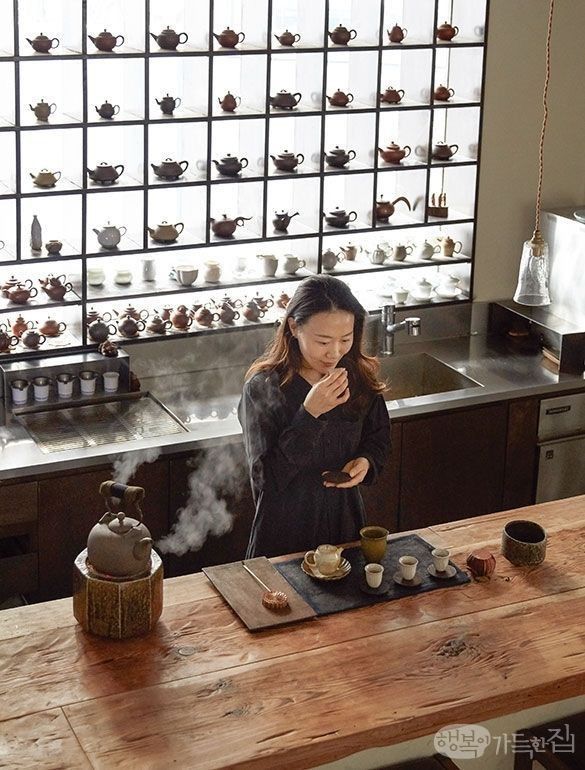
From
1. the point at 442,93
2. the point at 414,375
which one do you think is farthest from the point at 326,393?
the point at 442,93

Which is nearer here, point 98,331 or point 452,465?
point 98,331

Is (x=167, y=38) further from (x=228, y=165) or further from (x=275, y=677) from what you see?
(x=275, y=677)

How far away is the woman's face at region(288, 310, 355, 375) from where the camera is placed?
3.76 metres

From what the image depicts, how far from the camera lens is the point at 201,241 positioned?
5309 millimetres

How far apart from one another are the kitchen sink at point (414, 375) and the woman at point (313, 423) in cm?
175

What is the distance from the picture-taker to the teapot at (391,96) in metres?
5.52

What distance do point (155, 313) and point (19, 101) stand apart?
1128 mm

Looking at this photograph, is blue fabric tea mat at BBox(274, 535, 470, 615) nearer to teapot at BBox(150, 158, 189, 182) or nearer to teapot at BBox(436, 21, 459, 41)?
teapot at BBox(150, 158, 189, 182)

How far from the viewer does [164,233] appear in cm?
518

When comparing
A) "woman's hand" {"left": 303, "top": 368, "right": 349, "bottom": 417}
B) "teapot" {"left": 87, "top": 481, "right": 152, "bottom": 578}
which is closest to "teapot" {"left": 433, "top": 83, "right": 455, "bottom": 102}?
"woman's hand" {"left": 303, "top": 368, "right": 349, "bottom": 417}

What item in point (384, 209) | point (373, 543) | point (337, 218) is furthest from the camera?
point (384, 209)

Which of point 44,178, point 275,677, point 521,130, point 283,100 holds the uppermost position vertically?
point 283,100

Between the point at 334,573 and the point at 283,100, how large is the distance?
2493mm

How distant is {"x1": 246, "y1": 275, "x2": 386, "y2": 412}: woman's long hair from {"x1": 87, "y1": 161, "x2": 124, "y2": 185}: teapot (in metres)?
1.44
